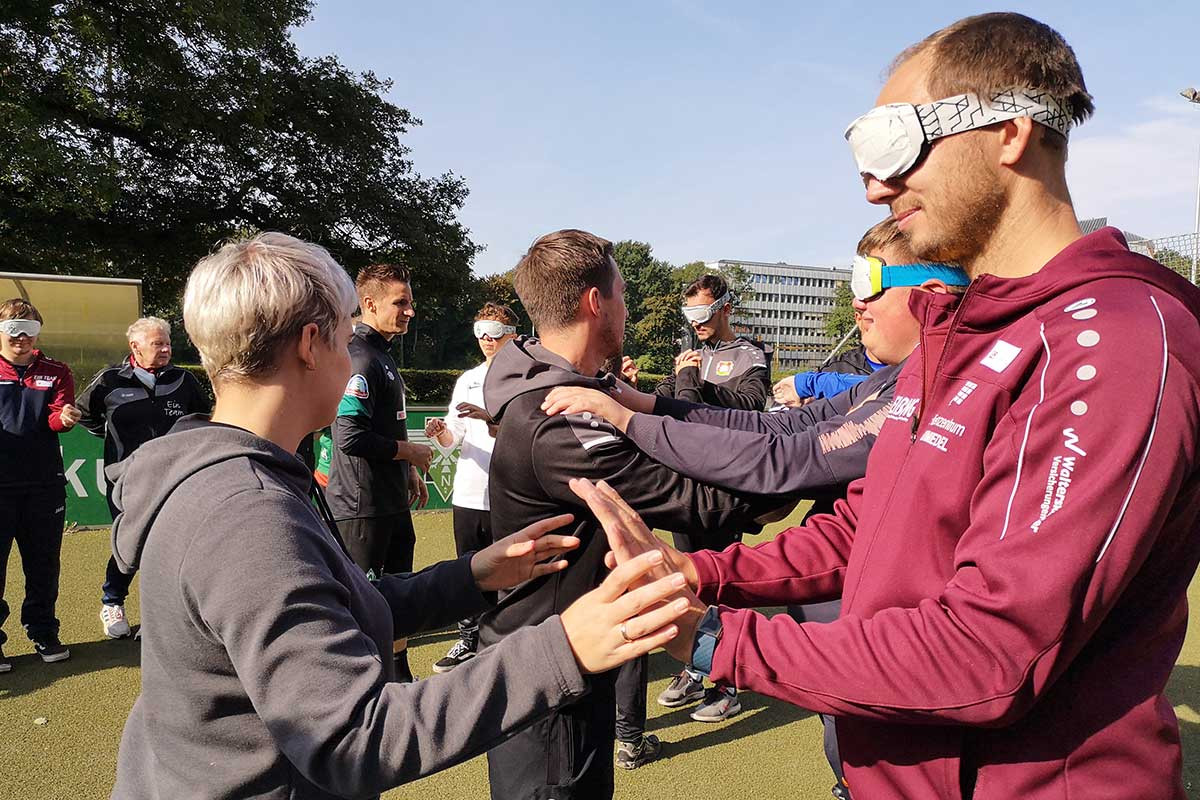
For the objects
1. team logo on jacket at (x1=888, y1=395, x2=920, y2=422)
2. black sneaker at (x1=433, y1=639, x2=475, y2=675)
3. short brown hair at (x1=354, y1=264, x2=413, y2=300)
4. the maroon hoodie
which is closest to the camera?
the maroon hoodie

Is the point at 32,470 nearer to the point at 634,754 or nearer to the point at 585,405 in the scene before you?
the point at 634,754

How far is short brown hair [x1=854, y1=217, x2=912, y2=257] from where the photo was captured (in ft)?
9.09

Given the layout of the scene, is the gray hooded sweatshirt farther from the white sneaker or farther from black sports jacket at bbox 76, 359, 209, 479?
black sports jacket at bbox 76, 359, 209, 479

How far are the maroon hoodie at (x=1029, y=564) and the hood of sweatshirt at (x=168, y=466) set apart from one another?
3.39ft

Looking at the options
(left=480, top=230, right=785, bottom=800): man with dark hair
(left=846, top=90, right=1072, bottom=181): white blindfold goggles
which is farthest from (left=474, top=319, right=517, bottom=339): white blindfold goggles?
(left=846, top=90, right=1072, bottom=181): white blindfold goggles

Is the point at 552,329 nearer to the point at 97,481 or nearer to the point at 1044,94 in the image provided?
the point at 1044,94

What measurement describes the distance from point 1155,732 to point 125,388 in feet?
23.7

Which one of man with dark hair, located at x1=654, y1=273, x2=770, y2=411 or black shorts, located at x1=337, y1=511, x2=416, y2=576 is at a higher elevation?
man with dark hair, located at x1=654, y1=273, x2=770, y2=411

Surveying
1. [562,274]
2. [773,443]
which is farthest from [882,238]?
[562,274]

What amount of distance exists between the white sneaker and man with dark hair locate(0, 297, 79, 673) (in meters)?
0.36

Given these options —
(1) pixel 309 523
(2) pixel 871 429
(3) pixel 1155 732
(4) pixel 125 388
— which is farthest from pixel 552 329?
(4) pixel 125 388

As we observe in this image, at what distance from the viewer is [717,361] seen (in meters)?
6.41

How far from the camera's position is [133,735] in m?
1.70

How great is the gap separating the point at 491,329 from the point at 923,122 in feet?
18.6
